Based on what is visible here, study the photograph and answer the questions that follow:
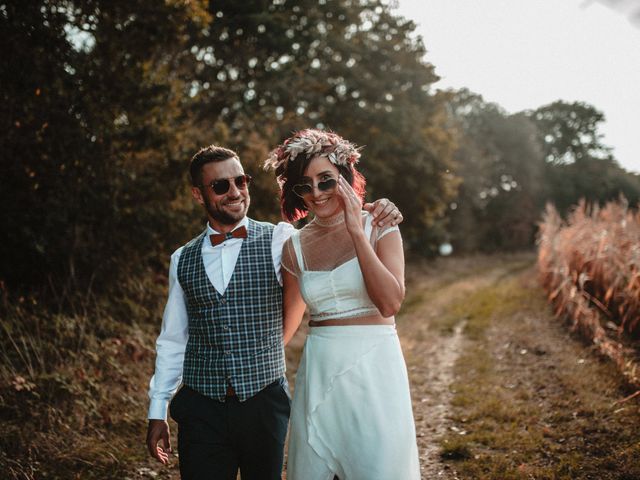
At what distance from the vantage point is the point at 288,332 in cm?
277

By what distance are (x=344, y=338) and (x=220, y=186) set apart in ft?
3.40

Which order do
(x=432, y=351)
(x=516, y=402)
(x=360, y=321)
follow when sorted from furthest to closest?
1. (x=432, y=351)
2. (x=516, y=402)
3. (x=360, y=321)

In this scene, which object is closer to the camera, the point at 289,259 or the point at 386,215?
the point at 386,215

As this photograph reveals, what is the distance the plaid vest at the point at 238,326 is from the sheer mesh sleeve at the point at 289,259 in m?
0.07

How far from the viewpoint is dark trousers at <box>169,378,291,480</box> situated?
7.79 feet

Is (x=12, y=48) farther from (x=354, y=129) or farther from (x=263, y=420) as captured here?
(x=354, y=129)

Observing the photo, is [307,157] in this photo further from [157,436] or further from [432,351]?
[432,351]

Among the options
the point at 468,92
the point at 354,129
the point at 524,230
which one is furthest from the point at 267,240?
the point at 468,92

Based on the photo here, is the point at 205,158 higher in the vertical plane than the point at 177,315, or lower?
higher

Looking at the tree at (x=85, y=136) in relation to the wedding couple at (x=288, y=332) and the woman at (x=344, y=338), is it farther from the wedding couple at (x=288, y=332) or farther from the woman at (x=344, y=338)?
the woman at (x=344, y=338)

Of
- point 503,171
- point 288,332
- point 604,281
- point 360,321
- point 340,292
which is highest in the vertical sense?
point 503,171

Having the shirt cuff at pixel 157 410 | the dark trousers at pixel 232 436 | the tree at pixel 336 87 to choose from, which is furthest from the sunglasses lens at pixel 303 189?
the tree at pixel 336 87

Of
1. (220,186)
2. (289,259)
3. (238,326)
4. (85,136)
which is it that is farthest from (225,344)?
(85,136)

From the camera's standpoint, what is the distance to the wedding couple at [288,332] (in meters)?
2.25
